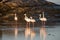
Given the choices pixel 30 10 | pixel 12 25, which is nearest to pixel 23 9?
pixel 30 10

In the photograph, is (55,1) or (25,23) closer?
(25,23)

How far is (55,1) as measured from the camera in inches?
427

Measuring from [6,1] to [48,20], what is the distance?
6.69ft

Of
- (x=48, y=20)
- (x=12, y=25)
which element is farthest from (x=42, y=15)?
(x=12, y=25)

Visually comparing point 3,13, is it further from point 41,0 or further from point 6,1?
point 41,0

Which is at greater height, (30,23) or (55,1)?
(55,1)

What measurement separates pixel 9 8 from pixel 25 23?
108cm

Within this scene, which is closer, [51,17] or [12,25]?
[12,25]

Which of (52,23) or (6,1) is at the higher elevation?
(6,1)

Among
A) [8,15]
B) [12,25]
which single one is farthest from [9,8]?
[12,25]

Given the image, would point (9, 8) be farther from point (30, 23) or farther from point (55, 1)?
point (55, 1)

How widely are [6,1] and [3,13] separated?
1.97 feet

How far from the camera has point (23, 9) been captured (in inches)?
420

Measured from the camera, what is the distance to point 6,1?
Answer: 1077 cm
